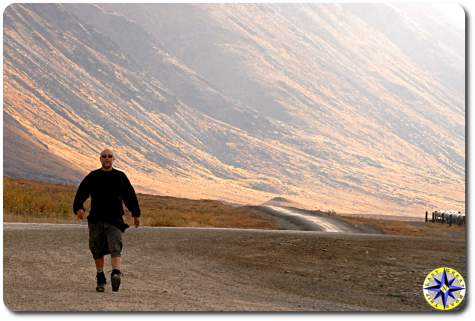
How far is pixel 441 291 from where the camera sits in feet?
49.7

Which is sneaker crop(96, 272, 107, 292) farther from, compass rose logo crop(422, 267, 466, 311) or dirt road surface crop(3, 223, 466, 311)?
compass rose logo crop(422, 267, 466, 311)

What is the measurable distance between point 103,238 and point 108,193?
0.75 metres

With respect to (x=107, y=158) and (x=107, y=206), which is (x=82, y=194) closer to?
(x=107, y=206)

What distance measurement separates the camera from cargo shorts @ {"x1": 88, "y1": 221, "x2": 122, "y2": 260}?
14.6m

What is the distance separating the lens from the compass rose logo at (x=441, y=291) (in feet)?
49.5

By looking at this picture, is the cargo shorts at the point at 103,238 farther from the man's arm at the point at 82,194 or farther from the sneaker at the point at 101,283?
the sneaker at the point at 101,283

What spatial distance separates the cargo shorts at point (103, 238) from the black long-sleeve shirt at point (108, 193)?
86 millimetres

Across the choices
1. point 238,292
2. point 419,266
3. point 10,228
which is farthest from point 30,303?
point 10,228

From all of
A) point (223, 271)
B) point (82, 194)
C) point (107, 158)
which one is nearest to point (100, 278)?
point (82, 194)

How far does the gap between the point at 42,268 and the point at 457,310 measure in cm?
849

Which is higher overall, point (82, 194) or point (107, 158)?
point (107, 158)

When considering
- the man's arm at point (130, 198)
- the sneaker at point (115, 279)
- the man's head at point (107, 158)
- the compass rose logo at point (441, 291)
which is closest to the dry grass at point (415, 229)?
the compass rose logo at point (441, 291)

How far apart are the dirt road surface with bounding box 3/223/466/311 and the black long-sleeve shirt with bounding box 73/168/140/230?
129 centimetres

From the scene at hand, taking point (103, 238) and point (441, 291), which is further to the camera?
point (441, 291)
